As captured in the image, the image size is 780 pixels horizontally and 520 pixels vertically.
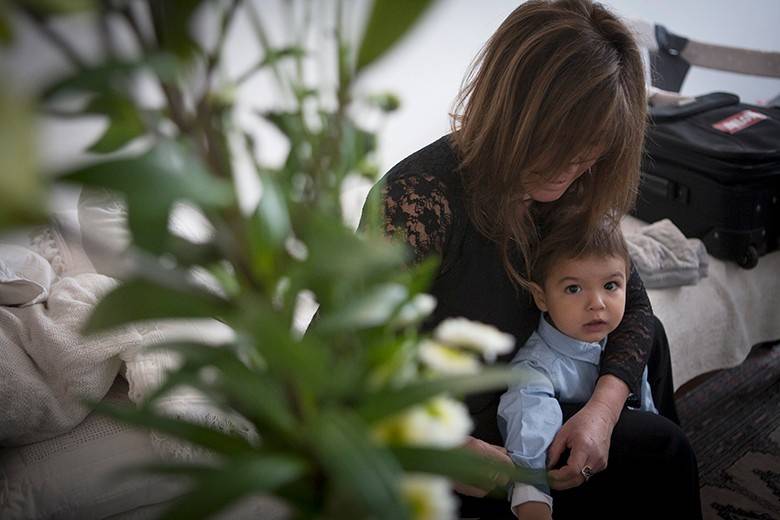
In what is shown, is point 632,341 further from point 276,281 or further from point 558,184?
point 276,281

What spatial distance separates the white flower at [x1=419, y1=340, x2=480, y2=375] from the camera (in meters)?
0.44

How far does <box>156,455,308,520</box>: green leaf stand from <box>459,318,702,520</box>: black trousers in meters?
0.98

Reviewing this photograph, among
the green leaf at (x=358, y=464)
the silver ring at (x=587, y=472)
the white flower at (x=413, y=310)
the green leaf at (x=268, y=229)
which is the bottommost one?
the silver ring at (x=587, y=472)

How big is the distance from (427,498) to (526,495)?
0.81m

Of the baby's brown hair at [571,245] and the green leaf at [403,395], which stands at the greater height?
the green leaf at [403,395]

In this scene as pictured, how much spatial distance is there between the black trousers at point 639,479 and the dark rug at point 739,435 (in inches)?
15.7

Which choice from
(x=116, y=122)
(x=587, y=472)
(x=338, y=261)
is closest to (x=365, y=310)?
(x=338, y=261)

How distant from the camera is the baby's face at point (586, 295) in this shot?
1.28 m

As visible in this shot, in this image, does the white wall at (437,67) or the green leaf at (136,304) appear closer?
the green leaf at (136,304)

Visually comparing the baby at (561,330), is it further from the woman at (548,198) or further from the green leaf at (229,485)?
the green leaf at (229,485)

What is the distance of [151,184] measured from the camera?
0.32 meters

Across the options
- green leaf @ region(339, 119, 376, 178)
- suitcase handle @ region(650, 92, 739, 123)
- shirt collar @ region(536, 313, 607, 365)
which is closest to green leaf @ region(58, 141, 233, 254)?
green leaf @ region(339, 119, 376, 178)

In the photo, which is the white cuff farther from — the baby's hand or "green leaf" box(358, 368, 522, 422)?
"green leaf" box(358, 368, 522, 422)

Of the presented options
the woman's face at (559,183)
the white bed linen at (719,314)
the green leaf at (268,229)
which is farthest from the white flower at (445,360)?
the white bed linen at (719,314)
